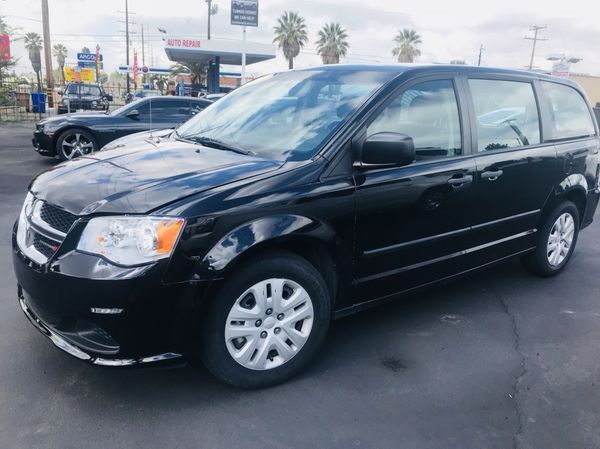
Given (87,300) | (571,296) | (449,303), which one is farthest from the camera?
(571,296)

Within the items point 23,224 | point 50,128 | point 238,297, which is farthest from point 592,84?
Answer: point 23,224

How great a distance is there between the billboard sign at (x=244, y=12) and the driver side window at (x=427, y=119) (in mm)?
21512

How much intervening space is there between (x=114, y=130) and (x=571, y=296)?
8.41 meters

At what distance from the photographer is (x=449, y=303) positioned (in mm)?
4215

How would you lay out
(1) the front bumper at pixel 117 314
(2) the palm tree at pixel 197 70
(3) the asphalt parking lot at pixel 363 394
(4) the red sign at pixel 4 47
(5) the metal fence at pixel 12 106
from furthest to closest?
(2) the palm tree at pixel 197 70, (5) the metal fence at pixel 12 106, (4) the red sign at pixel 4 47, (3) the asphalt parking lot at pixel 363 394, (1) the front bumper at pixel 117 314

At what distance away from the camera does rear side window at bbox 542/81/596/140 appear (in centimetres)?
452

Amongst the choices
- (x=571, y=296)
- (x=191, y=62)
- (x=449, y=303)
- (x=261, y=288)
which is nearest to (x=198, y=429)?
(x=261, y=288)

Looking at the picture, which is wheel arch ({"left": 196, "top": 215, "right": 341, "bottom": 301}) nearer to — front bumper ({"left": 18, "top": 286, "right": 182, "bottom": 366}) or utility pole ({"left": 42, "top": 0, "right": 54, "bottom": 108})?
front bumper ({"left": 18, "top": 286, "right": 182, "bottom": 366})

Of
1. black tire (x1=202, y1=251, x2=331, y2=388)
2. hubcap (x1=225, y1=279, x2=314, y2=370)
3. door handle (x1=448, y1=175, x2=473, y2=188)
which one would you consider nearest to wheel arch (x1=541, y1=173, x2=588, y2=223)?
door handle (x1=448, y1=175, x2=473, y2=188)

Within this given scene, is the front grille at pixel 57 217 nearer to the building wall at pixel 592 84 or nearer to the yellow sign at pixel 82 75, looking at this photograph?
the yellow sign at pixel 82 75

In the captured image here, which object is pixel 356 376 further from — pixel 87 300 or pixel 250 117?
pixel 250 117

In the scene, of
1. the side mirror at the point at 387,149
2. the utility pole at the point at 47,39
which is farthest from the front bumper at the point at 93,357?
the utility pole at the point at 47,39

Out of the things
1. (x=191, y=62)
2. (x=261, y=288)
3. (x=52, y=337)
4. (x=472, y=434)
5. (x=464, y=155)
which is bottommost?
(x=472, y=434)

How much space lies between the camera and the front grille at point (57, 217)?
Answer: 2.58 meters
